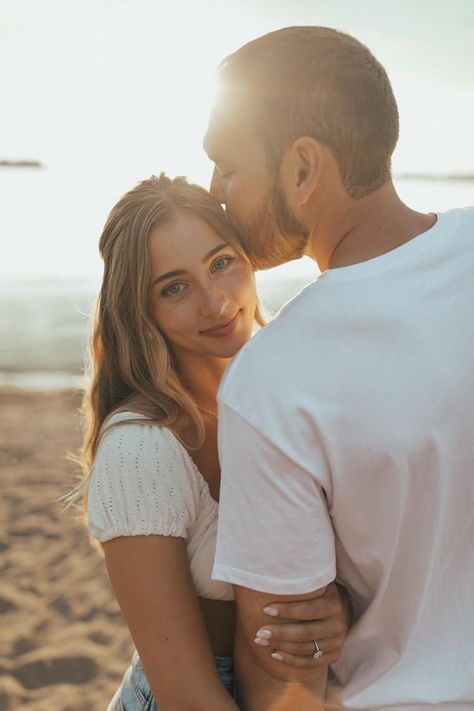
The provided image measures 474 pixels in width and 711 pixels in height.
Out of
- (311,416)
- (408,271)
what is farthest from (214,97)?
(311,416)

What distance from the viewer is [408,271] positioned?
165 cm

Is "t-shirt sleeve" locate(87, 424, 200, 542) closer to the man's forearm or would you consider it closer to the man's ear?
the man's forearm

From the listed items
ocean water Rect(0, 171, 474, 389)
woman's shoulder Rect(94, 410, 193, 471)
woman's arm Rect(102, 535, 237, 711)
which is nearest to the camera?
woman's arm Rect(102, 535, 237, 711)

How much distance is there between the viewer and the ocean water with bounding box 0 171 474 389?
42.0 feet

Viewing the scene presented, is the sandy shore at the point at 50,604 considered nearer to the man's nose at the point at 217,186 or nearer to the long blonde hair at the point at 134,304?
the long blonde hair at the point at 134,304

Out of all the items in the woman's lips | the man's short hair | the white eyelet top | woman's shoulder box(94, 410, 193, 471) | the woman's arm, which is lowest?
the woman's arm

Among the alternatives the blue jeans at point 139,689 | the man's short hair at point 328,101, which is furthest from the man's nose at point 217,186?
the blue jeans at point 139,689

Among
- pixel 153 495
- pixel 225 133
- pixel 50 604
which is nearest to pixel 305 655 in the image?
pixel 153 495

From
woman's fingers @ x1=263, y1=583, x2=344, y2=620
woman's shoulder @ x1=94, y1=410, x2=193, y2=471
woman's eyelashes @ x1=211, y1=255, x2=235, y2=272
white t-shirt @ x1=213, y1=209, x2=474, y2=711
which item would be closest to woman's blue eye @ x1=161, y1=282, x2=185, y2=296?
woman's eyelashes @ x1=211, y1=255, x2=235, y2=272

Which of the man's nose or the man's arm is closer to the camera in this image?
the man's arm

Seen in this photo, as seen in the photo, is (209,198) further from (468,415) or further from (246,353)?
(468,415)

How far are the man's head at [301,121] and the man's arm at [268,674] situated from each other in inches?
34.5

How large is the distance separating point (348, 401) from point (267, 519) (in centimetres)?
30

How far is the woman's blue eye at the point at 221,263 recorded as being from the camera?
272cm
